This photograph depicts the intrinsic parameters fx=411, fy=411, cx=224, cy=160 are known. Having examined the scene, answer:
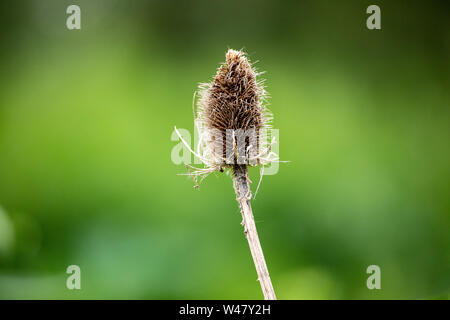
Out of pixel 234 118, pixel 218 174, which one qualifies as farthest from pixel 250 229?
pixel 218 174

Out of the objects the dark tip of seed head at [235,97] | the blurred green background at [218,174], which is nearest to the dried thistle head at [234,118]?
the dark tip of seed head at [235,97]

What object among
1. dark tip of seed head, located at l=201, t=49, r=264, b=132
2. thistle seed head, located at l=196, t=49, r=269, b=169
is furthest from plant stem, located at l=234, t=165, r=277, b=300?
dark tip of seed head, located at l=201, t=49, r=264, b=132

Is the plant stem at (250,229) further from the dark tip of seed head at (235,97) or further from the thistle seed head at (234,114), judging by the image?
the dark tip of seed head at (235,97)

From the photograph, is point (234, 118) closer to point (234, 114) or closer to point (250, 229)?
point (234, 114)

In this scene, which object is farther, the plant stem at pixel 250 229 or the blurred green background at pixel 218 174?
the blurred green background at pixel 218 174

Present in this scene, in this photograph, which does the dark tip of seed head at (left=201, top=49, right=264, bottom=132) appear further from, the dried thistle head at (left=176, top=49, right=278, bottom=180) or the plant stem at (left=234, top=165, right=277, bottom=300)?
the plant stem at (left=234, top=165, right=277, bottom=300)

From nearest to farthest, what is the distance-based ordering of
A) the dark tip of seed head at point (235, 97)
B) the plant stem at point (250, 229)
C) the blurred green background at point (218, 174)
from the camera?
the plant stem at point (250, 229), the dark tip of seed head at point (235, 97), the blurred green background at point (218, 174)
